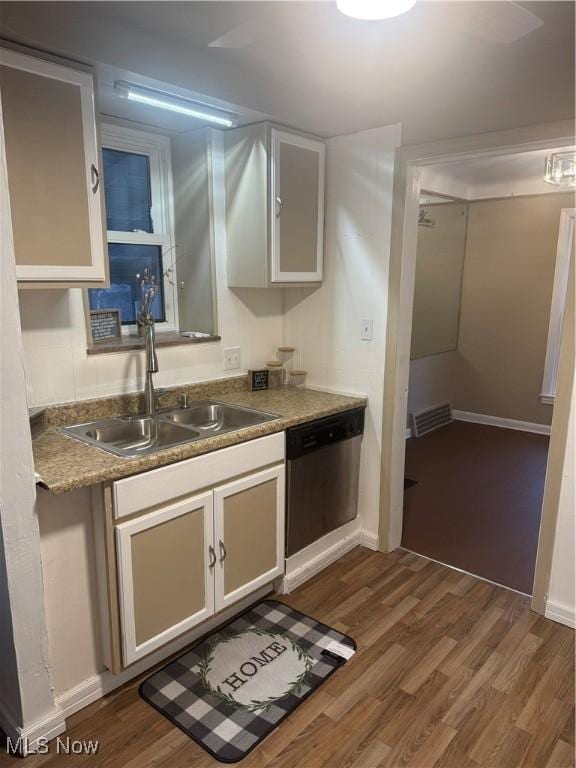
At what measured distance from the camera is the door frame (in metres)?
2.24

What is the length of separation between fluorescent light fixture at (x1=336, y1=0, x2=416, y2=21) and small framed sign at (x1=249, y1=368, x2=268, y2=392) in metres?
1.81

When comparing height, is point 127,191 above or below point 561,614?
above

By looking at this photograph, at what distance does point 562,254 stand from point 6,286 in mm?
4676

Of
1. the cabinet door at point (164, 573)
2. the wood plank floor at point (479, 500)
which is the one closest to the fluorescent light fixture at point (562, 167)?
the wood plank floor at point (479, 500)

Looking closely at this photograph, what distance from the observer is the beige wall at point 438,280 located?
4.74 meters

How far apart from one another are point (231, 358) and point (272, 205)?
0.83 meters

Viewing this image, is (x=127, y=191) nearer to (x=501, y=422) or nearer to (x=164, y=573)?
(x=164, y=573)

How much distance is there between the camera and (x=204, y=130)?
2.59 metres

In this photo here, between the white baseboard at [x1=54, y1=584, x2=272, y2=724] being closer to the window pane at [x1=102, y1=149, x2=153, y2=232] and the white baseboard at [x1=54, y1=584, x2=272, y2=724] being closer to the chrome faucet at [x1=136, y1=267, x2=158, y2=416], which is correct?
the chrome faucet at [x1=136, y1=267, x2=158, y2=416]

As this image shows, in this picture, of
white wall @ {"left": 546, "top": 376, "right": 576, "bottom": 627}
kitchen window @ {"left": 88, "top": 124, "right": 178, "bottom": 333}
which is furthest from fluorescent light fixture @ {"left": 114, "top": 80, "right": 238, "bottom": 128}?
white wall @ {"left": 546, "top": 376, "right": 576, "bottom": 627}

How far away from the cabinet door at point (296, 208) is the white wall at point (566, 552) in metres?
1.45

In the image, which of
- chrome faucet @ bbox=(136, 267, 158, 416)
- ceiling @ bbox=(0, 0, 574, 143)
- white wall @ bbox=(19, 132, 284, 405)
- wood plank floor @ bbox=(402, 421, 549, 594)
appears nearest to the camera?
ceiling @ bbox=(0, 0, 574, 143)

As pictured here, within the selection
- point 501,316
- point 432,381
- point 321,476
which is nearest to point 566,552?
point 321,476

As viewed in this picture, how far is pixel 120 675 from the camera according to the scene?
1959mm
